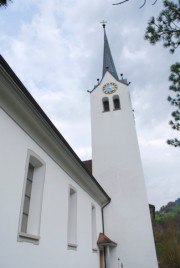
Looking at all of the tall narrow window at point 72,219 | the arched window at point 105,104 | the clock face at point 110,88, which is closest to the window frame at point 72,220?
the tall narrow window at point 72,219

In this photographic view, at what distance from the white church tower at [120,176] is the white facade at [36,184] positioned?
471 centimetres

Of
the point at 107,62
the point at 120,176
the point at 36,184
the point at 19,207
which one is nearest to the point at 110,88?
the point at 107,62

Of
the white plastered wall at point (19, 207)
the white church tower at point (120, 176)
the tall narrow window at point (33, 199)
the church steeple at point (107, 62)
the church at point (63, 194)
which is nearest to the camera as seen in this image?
the white plastered wall at point (19, 207)

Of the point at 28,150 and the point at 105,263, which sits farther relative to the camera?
the point at 105,263

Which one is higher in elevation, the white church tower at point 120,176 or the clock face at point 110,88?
the clock face at point 110,88

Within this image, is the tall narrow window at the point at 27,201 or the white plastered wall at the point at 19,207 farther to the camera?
the tall narrow window at the point at 27,201

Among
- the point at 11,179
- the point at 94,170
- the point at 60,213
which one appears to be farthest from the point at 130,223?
the point at 11,179

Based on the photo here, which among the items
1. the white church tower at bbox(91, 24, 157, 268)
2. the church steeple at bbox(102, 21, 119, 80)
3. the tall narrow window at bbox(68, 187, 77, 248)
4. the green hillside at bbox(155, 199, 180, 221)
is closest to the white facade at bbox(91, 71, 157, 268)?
the white church tower at bbox(91, 24, 157, 268)

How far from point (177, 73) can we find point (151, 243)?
10.5 metres

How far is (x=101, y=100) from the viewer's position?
63.6 feet

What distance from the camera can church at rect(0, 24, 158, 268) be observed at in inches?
190

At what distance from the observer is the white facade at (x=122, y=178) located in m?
12.9

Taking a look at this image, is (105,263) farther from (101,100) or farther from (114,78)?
(114,78)

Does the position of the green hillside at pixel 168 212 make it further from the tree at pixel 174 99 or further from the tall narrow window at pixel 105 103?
the tree at pixel 174 99
